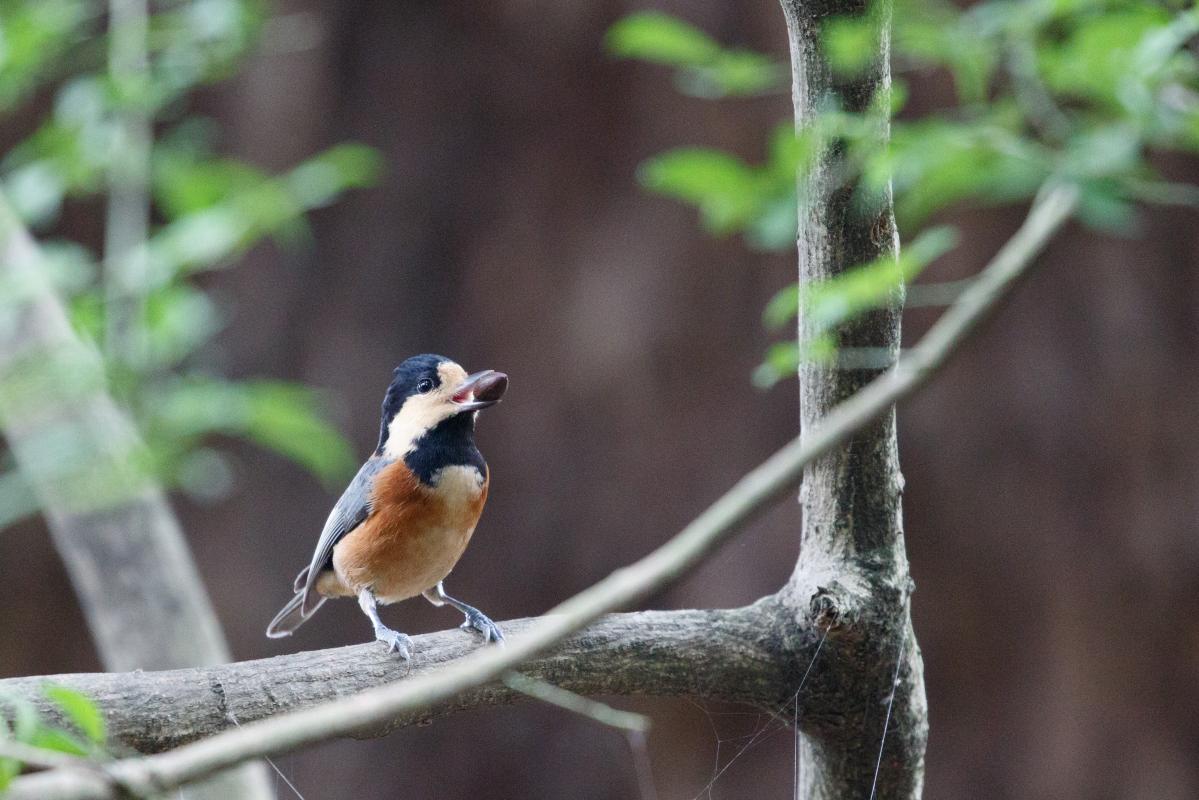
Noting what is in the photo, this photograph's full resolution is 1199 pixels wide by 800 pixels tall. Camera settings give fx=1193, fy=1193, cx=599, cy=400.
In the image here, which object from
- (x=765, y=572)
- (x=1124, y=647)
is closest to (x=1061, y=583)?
(x=1124, y=647)

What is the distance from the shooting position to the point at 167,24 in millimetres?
2844

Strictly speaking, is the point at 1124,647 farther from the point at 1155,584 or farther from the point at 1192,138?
the point at 1192,138

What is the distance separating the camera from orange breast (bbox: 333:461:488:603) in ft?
5.08

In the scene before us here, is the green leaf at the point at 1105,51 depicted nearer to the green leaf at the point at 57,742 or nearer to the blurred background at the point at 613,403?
the green leaf at the point at 57,742

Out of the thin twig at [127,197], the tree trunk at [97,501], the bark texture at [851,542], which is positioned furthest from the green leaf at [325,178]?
the bark texture at [851,542]

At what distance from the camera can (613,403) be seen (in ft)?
11.3

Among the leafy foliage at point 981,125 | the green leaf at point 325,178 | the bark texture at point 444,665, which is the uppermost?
the green leaf at point 325,178

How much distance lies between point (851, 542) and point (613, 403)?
2089 mm

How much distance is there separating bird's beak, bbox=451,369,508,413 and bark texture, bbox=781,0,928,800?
12.9 inches

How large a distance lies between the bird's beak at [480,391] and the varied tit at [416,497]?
0.03 meters

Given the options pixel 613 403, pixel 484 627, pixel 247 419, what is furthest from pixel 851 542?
pixel 613 403

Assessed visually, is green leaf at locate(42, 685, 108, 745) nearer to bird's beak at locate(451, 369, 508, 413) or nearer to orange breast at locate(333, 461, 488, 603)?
bird's beak at locate(451, 369, 508, 413)

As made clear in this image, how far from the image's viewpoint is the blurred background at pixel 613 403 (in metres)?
3.16

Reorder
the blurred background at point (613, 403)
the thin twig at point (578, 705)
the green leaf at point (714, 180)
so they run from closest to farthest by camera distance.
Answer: the thin twig at point (578, 705), the green leaf at point (714, 180), the blurred background at point (613, 403)
